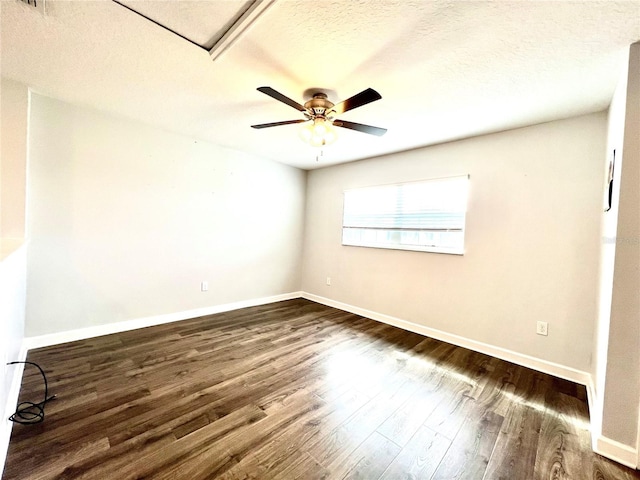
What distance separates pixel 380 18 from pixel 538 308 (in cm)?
276

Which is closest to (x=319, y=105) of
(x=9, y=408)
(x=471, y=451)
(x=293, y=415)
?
(x=293, y=415)

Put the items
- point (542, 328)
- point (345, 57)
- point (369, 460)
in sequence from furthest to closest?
1. point (542, 328)
2. point (345, 57)
3. point (369, 460)

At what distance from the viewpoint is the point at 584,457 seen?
1.49m

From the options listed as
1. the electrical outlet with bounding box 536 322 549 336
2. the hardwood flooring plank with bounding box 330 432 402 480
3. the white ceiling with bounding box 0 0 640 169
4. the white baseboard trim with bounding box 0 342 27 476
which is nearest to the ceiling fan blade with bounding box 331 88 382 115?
the white ceiling with bounding box 0 0 640 169

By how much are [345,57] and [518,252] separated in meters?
2.41

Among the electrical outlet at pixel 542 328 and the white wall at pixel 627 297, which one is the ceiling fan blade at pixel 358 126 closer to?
the white wall at pixel 627 297

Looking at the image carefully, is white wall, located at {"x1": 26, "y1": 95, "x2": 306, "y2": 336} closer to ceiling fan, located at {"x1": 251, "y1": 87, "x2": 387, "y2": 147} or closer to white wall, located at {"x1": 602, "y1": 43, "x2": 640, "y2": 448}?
ceiling fan, located at {"x1": 251, "y1": 87, "x2": 387, "y2": 147}

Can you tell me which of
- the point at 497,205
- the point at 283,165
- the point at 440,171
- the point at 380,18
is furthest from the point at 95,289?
the point at 497,205

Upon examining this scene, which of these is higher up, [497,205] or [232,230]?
[497,205]

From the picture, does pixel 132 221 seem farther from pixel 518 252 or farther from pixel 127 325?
pixel 518 252

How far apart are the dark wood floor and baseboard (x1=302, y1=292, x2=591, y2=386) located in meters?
0.11

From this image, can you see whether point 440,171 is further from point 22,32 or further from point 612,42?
point 22,32

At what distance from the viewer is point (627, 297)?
4.80ft

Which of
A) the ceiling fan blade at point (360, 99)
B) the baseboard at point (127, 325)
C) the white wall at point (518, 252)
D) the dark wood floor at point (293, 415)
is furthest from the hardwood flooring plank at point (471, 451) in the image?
the baseboard at point (127, 325)
